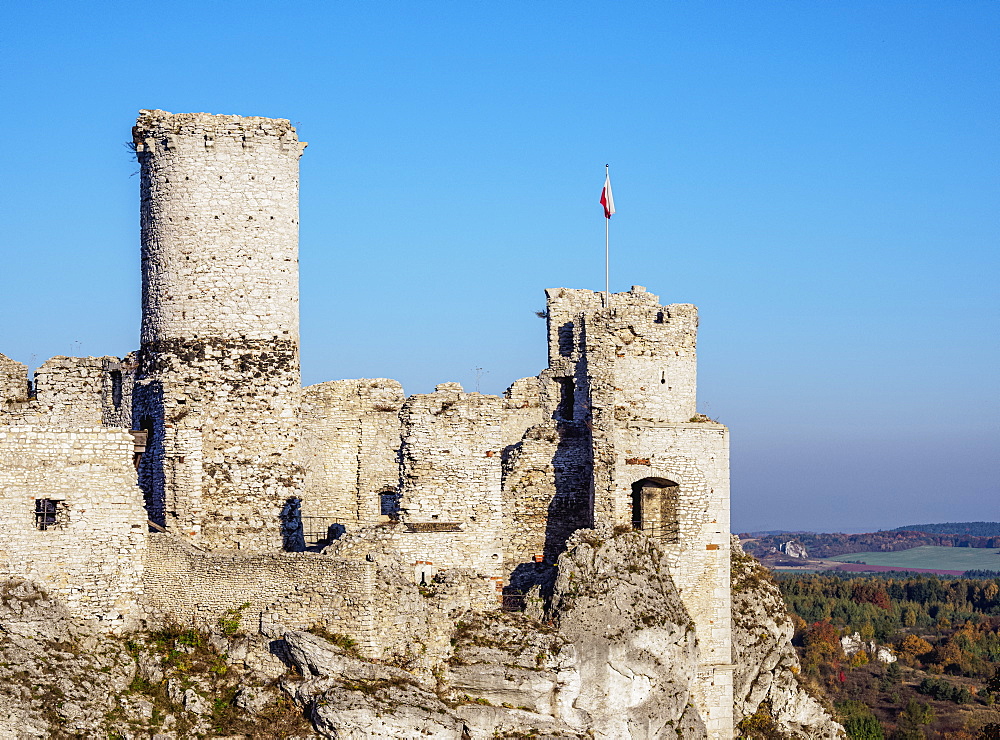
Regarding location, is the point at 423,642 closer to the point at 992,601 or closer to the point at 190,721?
the point at 190,721

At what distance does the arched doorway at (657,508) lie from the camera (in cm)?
3909

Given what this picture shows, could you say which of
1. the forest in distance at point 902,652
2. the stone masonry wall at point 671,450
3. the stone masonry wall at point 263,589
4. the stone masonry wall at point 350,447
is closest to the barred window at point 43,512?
the stone masonry wall at point 263,589

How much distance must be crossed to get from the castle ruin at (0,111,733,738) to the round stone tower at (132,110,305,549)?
56 mm

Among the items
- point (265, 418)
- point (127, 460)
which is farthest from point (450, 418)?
point (127, 460)

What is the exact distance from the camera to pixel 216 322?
37.1 m

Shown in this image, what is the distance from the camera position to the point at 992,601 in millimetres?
168000

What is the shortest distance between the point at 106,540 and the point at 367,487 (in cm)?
1027

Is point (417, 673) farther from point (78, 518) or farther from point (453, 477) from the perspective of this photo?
point (78, 518)

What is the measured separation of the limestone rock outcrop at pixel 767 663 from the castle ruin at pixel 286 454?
244 cm

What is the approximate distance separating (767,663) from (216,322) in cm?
1862

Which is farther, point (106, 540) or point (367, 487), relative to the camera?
point (367, 487)

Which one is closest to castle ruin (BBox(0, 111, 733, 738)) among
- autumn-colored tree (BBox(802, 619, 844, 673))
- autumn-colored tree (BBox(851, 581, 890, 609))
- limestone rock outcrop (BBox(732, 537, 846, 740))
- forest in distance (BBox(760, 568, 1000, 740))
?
limestone rock outcrop (BBox(732, 537, 846, 740))

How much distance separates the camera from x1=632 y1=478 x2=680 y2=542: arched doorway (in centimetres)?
3909

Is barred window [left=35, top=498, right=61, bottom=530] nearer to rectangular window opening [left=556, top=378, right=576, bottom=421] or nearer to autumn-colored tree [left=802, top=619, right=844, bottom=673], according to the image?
rectangular window opening [left=556, top=378, right=576, bottom=421]
